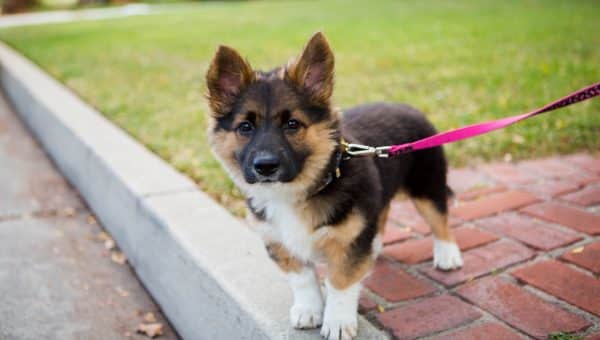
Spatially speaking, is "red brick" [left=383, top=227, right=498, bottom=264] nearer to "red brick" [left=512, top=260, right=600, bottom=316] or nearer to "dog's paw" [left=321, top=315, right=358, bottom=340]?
"red brick" [left=512, top=260, right=600, bottom=316]

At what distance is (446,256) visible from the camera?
362 cm

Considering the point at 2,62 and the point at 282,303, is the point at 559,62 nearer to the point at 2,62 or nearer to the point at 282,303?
the point at 282,303

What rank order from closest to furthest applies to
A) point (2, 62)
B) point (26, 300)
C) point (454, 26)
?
point (26, 300) < point (2, 62) < point (454, 26)

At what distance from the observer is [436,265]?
3670 mm

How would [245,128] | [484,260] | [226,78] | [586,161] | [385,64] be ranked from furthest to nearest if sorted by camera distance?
[385,64], [586,161], [484,260], [226,78], [245,128]

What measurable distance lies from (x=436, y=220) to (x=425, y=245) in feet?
1.32

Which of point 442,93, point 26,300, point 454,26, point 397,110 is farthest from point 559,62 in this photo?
point 26,300

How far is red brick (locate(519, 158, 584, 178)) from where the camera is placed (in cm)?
502

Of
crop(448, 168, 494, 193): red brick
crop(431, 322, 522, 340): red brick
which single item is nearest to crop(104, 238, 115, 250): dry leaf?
crop(448, 168, 494, 193): red brick

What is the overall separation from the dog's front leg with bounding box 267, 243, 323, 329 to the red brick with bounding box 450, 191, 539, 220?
1697 millimetres

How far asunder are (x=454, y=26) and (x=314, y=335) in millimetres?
12314

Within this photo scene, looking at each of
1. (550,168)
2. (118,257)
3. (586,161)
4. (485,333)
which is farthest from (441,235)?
(118,257)

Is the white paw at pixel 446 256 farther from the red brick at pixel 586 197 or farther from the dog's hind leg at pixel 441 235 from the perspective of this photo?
the red brick at pixel 586 197

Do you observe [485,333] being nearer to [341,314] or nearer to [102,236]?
[341,314]
